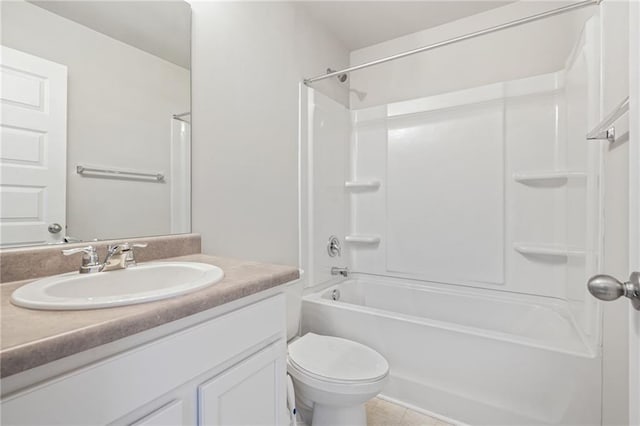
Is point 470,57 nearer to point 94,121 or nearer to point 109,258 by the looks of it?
point 94,121

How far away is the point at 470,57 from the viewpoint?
84.8 inches

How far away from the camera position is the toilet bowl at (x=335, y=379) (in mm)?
1239

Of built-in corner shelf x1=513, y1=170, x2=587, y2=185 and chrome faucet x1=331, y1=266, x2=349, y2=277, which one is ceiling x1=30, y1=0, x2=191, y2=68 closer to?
chrome faucet x1=331, y1=266, x2=349, y2=277

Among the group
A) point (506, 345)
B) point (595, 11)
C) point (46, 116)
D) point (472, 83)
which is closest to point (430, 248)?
point (506, 345)

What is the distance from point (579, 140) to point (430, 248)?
3.64ft

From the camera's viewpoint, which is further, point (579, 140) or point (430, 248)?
point (430, 248)

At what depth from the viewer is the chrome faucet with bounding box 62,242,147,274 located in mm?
877

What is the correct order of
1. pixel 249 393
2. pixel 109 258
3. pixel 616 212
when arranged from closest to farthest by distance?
pixel 249 393
pixel 109 258
pixel 616 212

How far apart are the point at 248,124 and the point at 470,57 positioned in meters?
1.75

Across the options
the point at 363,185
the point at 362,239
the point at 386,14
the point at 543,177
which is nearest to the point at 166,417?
the point at 362,239

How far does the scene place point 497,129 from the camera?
202 cm

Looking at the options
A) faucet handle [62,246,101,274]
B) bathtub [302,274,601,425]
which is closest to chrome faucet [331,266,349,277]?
bathtub [302,274,601,425]

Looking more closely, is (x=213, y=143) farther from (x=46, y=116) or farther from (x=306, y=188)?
(x=306, y=188)

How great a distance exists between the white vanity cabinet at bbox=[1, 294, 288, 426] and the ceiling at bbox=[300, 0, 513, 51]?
6.79 feet
